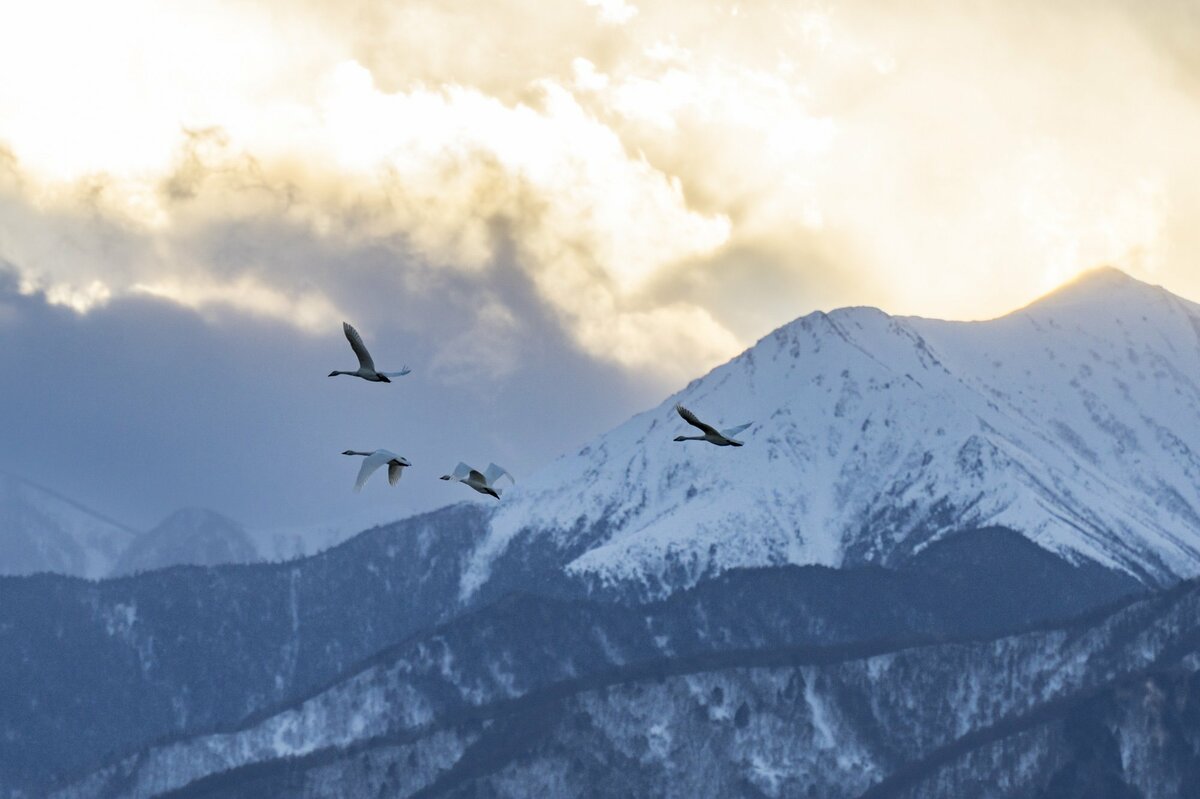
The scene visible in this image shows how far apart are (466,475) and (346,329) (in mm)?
13594

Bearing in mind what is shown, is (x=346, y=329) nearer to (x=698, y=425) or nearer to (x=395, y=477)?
(x=395, y=477)

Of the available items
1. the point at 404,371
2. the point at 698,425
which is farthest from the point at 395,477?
the point at 698,425

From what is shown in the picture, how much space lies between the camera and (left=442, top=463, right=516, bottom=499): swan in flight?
171 metres

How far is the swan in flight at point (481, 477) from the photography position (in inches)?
6746

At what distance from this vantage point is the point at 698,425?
517 feet

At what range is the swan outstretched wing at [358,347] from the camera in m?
169

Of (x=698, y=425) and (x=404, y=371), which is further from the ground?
(x=404, y=371)

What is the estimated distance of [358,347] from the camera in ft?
563

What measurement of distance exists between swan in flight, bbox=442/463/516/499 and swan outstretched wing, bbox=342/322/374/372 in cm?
849

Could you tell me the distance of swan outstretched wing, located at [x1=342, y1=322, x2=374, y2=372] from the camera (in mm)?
169250

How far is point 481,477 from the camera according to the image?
171 metres

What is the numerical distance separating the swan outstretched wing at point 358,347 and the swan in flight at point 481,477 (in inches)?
334

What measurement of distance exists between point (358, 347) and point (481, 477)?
427 inches

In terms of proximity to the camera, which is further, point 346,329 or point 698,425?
point 346,329
